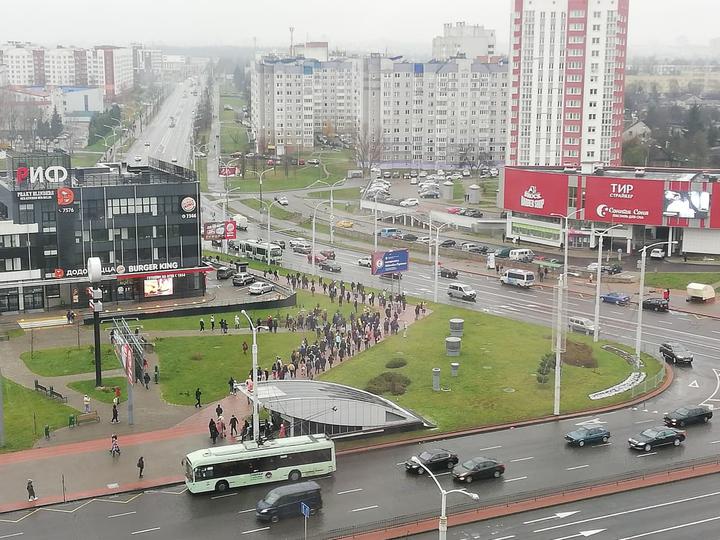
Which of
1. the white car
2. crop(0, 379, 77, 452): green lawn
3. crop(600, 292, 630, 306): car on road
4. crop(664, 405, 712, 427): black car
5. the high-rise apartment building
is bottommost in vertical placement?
crop(0, 379, 77, 452): green lawn

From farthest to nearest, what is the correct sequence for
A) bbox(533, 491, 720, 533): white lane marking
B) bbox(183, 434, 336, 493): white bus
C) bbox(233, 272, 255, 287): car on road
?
1. bbox(233, 272, 255, 287): car on road
2. bbox(183, 434, 336, 493): white bus
3. bbox(533, 491, 720, 533): white lane marking

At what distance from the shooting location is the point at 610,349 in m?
61.1

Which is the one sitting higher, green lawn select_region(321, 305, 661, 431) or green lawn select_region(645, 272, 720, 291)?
green lawn select_region(645, 272, 720, 291)

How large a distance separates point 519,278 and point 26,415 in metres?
44.4

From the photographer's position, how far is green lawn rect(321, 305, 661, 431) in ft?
163

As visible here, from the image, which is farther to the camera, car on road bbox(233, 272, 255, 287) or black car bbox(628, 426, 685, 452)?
car on road bbox(233, 272, 255, 287)

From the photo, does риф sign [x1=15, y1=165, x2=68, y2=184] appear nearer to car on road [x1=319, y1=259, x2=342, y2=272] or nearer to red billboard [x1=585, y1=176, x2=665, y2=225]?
car on road [x1=319, y1=259, x2=342, y2=272]

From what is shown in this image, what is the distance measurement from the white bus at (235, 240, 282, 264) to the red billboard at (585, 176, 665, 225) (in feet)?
97.5

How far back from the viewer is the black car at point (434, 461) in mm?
41594

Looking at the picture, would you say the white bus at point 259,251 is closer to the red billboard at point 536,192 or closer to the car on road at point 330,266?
the car on road at point 330,266

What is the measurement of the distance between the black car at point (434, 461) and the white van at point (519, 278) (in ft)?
132

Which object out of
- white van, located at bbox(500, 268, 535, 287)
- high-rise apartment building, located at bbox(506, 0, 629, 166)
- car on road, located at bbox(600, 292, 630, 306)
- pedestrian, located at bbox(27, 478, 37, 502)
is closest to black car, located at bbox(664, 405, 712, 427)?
car on road, located at bbox(600, 292, 630, 306)

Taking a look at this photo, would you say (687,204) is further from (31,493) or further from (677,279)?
(31,493)

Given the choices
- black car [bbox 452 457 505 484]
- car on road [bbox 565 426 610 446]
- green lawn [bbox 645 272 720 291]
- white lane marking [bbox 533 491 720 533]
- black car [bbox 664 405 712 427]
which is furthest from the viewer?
green lawn [bbox 645 272 720 291]
